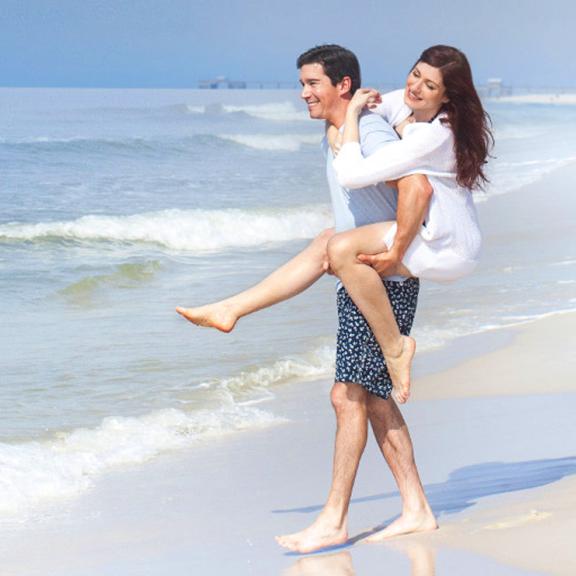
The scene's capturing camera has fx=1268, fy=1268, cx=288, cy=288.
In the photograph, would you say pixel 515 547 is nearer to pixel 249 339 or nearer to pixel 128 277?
pixel 249 339

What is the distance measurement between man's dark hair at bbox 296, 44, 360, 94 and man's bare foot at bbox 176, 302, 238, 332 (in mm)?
771

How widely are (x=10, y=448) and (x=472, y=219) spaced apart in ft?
8.09

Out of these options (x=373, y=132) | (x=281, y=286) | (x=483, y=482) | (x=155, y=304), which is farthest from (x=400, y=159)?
(x=155, y=304)

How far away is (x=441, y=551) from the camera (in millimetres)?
3602

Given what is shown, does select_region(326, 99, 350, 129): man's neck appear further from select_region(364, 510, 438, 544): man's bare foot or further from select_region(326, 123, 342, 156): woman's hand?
select_region(364, 510, 438, 544): man's bare foot

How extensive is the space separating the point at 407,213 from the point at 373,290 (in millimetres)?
255

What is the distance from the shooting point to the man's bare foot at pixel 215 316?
12.9 feet

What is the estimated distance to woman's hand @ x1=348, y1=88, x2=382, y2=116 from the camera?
3.78m

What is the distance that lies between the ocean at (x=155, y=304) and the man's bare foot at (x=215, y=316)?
3.57 ft

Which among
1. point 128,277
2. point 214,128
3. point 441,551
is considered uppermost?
point 441,551

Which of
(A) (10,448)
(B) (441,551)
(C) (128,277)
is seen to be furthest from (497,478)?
(C) (128,277)

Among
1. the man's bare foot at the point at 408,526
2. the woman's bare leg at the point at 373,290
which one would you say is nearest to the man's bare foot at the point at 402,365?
the woman's bare leg at the point at 373,290

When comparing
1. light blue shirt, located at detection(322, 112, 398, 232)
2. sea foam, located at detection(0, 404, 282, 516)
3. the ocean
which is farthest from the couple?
the ocean

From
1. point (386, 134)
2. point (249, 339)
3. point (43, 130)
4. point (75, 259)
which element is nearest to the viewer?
point (386, 134)
